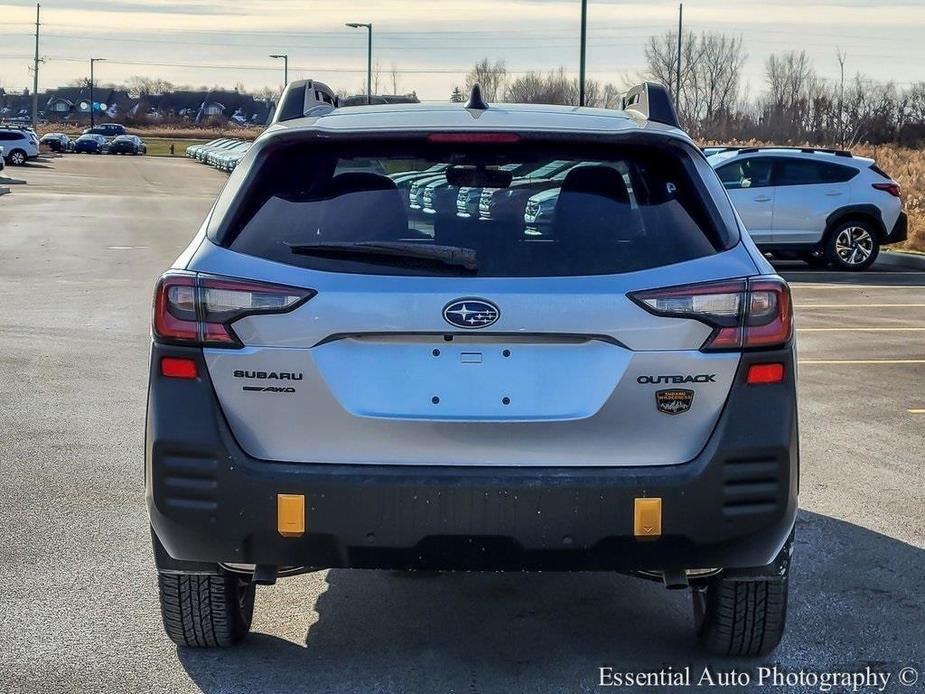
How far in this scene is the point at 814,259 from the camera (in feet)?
69.8

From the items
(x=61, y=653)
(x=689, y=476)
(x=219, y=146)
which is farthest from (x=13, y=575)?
(x=219, y=146)

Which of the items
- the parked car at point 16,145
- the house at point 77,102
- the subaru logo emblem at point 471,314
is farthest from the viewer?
the house at point 77,102

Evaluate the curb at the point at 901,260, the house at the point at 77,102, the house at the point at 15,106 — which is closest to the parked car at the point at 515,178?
the curb at the point at 901,260

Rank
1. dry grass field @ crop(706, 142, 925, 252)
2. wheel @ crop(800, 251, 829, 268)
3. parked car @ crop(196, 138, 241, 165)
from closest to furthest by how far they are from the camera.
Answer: wheel @ crop(800, 251, 829, 268)
dry grass field @ crop(706, 142, 925, 252)
parked car @ crop(196, 138, 241, 165)

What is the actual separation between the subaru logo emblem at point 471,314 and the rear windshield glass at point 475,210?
0.37ft

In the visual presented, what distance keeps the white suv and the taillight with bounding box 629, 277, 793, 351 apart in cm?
1664

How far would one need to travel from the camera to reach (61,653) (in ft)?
14.8

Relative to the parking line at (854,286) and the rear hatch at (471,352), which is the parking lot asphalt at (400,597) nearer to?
the rear hatch at (471,352)

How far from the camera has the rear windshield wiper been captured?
3.83 metres

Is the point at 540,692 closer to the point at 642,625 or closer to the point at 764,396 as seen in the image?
Result: the point at 642,625

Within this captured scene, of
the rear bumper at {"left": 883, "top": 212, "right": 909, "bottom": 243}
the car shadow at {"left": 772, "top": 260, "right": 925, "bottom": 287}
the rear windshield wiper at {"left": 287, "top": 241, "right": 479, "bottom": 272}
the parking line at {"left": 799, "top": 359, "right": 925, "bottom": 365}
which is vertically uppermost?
the rear windshield wiper at {"left": 287, "top": 241, "right": 479, "bottom": 272}

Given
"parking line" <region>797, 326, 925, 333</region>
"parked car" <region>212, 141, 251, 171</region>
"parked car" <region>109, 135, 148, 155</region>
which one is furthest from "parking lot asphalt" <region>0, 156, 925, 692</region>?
"parked car" <region>109, 135, 148, 155</region>

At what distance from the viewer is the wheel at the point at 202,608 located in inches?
171

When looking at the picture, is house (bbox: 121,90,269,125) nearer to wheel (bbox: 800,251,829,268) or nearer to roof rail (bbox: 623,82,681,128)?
wheel (bbox: 800,251,829,268)
